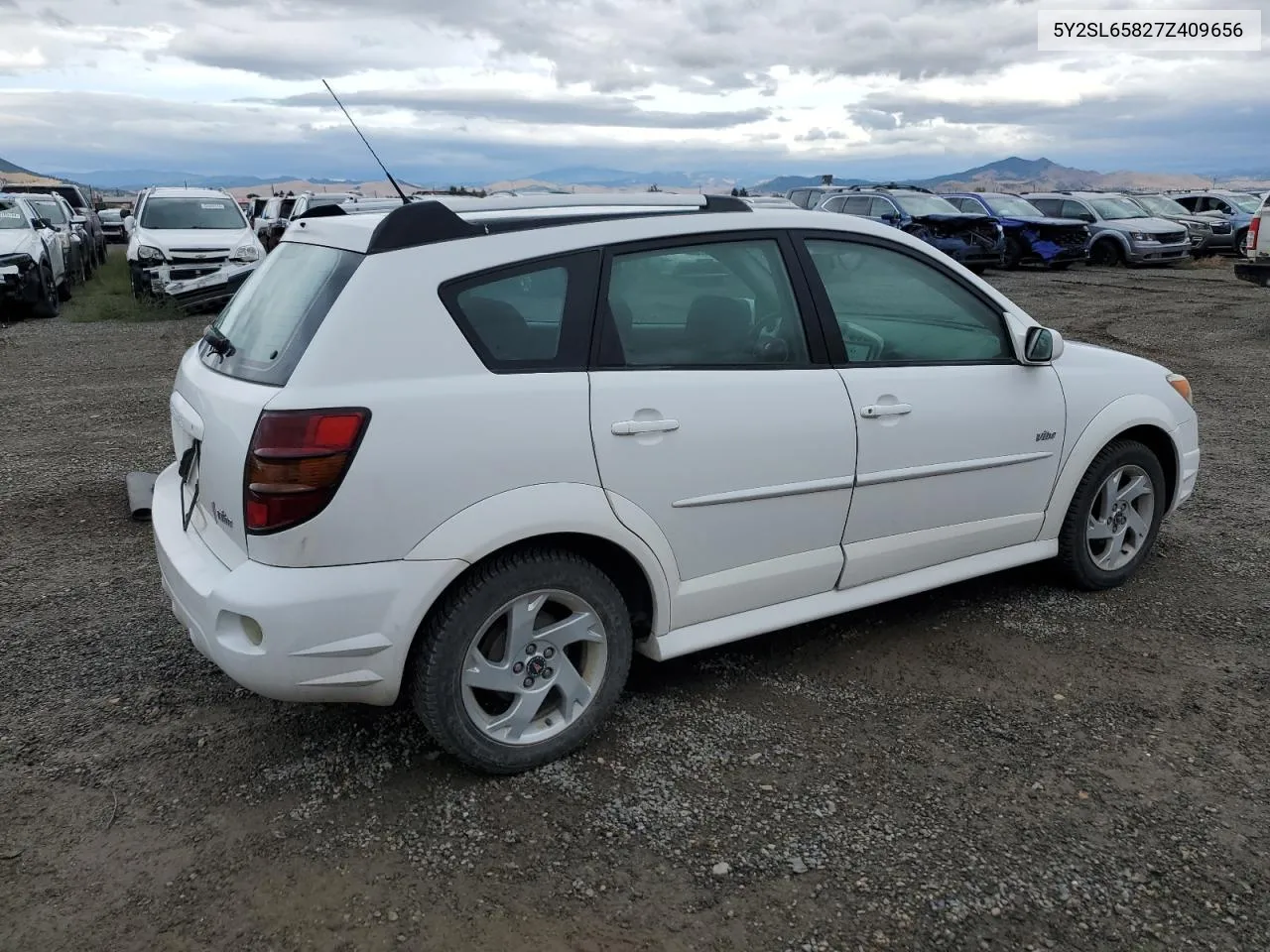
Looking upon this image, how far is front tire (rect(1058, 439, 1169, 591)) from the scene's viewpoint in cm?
450

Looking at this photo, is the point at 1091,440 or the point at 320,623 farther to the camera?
the point at 1091,440

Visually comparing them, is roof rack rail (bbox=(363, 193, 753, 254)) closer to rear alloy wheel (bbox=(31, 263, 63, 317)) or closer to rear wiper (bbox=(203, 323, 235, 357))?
rear wiper (bbox=(203, 323, 235, 357))

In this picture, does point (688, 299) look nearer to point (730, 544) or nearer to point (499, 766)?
point (730, 544)

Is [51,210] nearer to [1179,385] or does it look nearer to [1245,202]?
[1179,385]

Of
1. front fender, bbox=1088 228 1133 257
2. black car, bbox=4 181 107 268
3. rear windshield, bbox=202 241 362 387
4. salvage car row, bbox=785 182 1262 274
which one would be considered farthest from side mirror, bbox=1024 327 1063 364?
black car, bbox=4 181 107 268

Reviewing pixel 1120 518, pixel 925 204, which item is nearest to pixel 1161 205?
pixel 925 204

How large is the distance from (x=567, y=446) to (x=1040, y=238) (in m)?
21.8

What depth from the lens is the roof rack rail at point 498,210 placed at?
10.00 feet

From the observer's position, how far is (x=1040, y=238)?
22359 millimetres

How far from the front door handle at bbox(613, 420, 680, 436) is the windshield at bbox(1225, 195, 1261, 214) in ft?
99.8

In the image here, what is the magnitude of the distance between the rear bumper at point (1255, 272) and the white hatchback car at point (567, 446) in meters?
11.2

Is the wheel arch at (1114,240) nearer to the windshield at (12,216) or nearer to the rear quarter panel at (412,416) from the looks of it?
the windshield at (12,216)

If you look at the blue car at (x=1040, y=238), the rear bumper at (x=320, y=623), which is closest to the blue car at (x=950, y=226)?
the blue car at (x=1040, y=238)

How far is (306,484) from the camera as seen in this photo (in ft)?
9.12
